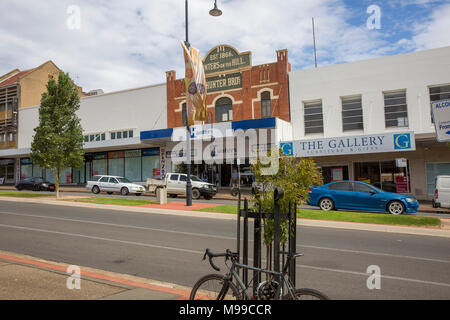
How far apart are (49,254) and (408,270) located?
759 cm

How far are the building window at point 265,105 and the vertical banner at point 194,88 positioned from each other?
10598mm

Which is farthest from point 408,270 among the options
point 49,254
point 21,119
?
point 21,119

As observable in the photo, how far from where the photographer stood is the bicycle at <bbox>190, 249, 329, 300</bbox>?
3.55m

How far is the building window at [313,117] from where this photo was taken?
2570 cm

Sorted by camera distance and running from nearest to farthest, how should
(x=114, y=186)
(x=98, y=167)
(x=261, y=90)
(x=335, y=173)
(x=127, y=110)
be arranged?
(x=335, y=173)
(x=114, y=186)
(x=261, y=90)
(x=127, y=110)
(x=98, y=167)

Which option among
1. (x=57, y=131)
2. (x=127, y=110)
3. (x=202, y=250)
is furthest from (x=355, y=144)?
(x=127, y=110)

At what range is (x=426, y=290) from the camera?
5625mm

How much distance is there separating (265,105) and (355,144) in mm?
8291

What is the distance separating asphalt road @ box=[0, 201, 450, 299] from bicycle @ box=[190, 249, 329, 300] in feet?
6.03

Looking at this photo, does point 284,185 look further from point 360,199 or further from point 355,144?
point 355,144

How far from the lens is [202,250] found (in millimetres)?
8367

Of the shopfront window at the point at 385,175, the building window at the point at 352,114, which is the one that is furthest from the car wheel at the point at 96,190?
the shopfront window at the point at 385,175

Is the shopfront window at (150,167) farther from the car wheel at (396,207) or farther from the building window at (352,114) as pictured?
the car wheel at (396,207)
